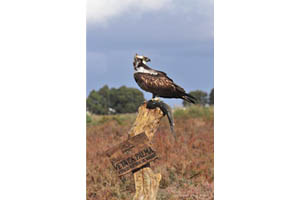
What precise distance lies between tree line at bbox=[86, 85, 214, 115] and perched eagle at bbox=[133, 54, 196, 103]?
623cm

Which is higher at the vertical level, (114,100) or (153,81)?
(114,100)

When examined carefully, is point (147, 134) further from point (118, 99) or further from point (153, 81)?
point (118, 99)

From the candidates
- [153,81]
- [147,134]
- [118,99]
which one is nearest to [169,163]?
[147,134]

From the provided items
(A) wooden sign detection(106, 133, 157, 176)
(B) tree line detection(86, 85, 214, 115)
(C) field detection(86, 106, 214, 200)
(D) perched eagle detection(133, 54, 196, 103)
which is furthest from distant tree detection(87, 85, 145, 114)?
(A) wooden sign detection(106, 133, 157, 176)

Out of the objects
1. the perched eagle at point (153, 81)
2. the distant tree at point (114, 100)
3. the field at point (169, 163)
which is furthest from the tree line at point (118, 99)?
the perched eagle at point (153, 81)

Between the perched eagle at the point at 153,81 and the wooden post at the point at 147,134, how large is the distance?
20 cm

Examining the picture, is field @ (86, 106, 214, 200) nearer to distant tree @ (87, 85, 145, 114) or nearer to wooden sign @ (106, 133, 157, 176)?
wooden sign @ (106, 133, 157, 176)

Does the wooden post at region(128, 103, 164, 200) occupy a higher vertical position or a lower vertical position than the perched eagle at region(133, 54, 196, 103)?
lower

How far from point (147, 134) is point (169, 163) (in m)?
2.79

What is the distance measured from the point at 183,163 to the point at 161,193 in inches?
36.0

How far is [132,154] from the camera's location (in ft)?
11.7

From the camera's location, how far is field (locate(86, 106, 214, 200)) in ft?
18.0

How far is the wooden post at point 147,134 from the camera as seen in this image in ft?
12.0

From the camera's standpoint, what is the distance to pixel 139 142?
3.57 metres
